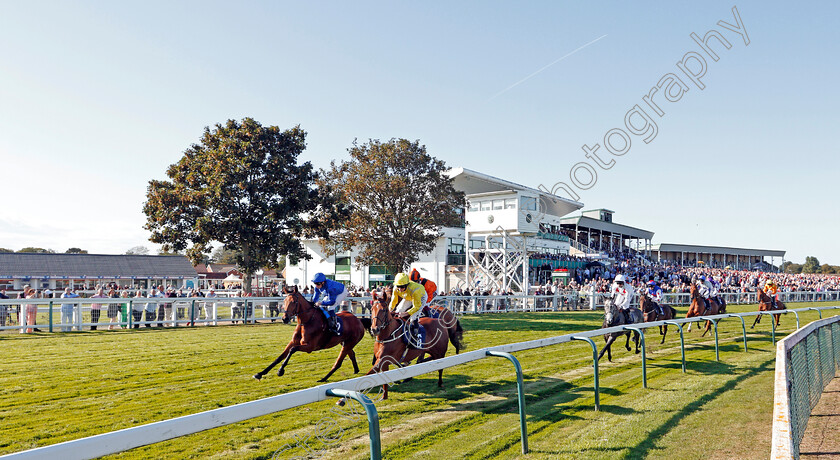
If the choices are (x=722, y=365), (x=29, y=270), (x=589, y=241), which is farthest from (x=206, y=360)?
(x=589, y=241)

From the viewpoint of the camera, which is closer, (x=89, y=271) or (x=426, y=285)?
(x=426, y=285)

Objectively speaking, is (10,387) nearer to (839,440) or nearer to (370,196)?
(839,440)

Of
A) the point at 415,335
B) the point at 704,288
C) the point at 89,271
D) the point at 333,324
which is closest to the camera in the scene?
the point at 415,335

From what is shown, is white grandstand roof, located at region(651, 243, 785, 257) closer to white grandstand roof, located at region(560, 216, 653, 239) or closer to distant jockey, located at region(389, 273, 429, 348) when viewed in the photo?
white grandstand roof, located at region(560, 216, 653, 239)

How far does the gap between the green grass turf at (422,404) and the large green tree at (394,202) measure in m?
12.0

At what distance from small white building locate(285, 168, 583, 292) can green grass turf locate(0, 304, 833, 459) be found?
52.3 ft

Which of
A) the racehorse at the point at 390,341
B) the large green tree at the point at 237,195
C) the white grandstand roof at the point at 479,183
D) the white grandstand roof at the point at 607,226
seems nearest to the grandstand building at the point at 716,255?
the white grandstand roof at the point at 607,226

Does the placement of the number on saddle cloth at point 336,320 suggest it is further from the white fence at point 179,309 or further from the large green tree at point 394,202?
the large green tree at point 394,202

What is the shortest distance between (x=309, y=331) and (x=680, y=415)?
5.20 meters

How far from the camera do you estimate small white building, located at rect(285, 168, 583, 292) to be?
28.2m

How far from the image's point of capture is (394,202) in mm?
23953

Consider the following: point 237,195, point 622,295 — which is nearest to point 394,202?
point 237,195

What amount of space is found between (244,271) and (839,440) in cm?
1996

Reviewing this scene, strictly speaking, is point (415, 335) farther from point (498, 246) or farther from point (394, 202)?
point (498, 246)
